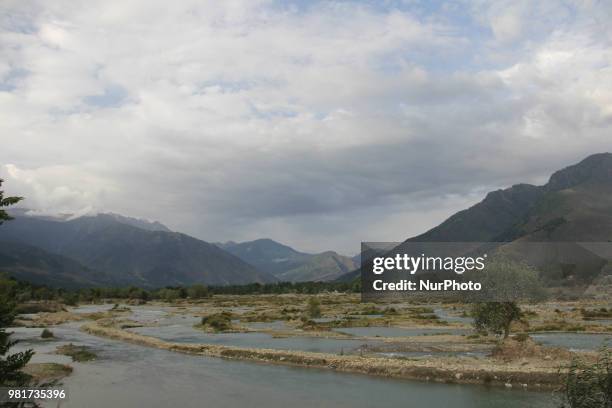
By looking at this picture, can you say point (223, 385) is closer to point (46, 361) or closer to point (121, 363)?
point (121, 363)

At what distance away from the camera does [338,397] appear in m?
48.6

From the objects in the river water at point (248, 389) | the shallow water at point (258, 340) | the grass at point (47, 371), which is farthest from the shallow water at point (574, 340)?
the grass at point (47, 371)

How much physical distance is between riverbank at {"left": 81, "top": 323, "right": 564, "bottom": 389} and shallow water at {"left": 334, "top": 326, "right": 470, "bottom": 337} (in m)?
28.4

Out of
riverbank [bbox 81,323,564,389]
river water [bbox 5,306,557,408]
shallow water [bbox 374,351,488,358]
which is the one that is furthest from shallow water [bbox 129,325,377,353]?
river water [bbox 5,306,557,408]

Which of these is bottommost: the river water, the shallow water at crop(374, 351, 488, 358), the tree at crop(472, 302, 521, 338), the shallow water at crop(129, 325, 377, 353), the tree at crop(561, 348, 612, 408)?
the shallow water at crop(129, 325, 377, 353)

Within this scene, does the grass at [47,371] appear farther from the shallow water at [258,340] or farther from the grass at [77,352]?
the shallow water at [258,340]

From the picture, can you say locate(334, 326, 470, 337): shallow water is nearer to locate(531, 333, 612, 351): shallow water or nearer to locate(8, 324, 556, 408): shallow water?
locate(531, 333, 612, 351): shallow water

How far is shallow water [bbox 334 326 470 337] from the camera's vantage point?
→ 9425cm

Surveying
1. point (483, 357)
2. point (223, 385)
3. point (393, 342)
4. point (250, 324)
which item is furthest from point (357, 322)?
point (223, 385)

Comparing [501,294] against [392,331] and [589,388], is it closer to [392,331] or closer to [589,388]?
[392,331]

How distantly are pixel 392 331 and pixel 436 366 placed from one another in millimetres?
44157

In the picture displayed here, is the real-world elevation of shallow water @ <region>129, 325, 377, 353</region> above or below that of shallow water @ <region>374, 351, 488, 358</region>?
Answer: below

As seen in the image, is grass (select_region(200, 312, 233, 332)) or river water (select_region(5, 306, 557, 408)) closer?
river water (select_region(5, 306, 557, 408))

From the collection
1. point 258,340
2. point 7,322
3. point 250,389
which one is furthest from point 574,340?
point 7,322
